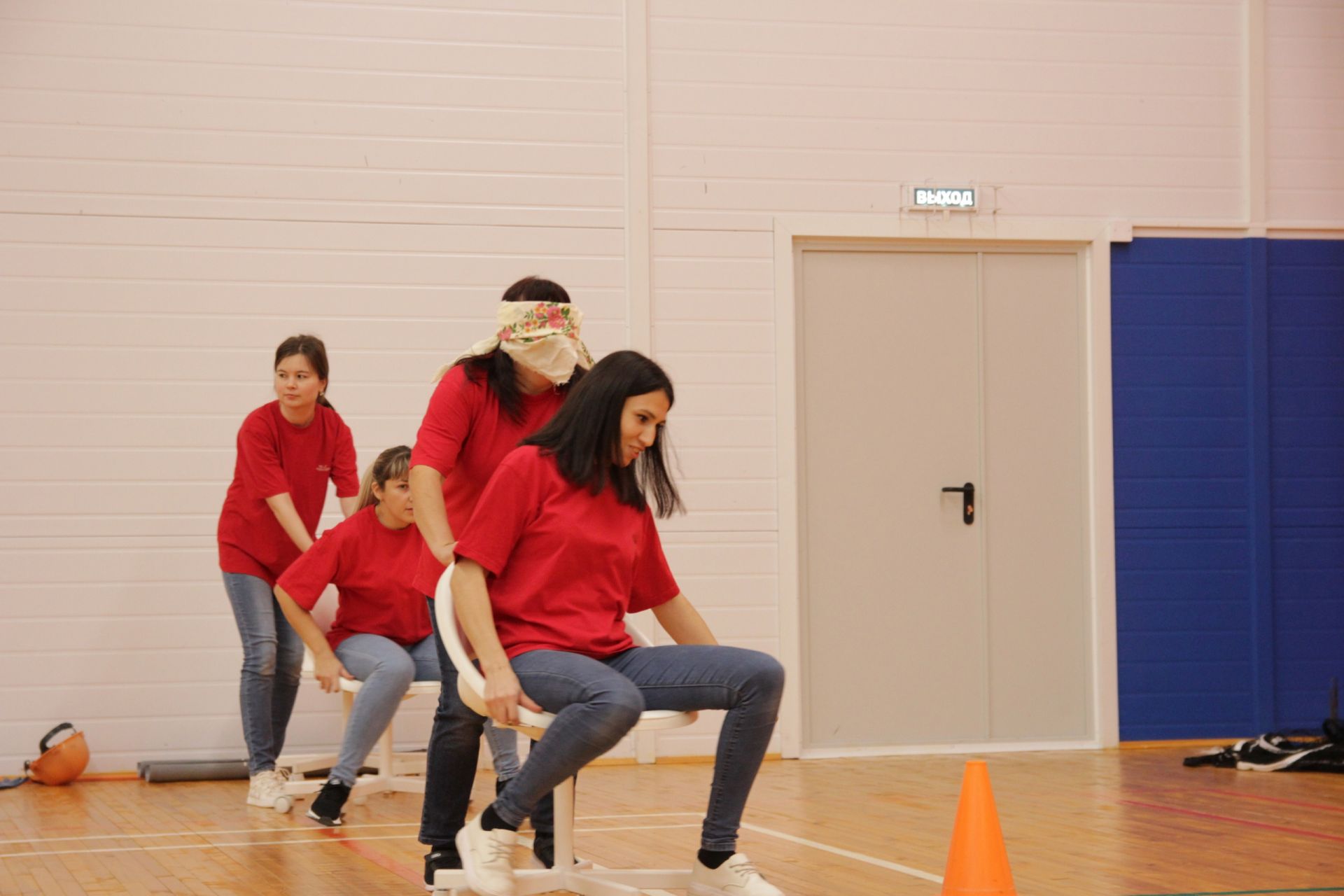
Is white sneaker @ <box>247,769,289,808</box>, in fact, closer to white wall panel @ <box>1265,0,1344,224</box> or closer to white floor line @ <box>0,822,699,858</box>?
white floor line @ <box>0,822,699,858</box>

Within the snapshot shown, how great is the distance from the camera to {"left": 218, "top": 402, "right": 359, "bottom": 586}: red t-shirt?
482 cm

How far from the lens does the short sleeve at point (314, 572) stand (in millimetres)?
4551

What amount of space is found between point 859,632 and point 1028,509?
0.94 metres

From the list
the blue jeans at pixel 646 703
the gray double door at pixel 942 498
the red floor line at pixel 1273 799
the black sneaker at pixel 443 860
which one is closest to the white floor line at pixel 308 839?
the blue jeans at pixel 646 703

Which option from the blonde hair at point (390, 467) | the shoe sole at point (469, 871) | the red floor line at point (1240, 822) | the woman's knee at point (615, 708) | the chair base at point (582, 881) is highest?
the blonde hair at point (390, 467)

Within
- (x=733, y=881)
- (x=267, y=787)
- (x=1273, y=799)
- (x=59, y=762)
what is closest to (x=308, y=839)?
(x=267, y=787)

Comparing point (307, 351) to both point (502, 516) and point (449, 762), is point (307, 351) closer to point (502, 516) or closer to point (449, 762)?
point (449, 762)

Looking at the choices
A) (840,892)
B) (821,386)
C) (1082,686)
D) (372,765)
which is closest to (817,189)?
(821,386)

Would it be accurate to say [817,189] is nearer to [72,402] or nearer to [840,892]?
[72,402]

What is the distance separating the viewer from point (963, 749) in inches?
246

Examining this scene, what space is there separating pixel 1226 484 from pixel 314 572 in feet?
13.5

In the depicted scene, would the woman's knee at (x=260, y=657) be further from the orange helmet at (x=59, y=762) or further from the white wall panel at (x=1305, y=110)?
the white wall panel at (x=1305, y=110)

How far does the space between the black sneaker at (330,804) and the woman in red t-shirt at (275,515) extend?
0.47 meters

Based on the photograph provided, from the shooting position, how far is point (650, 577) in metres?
3.08
